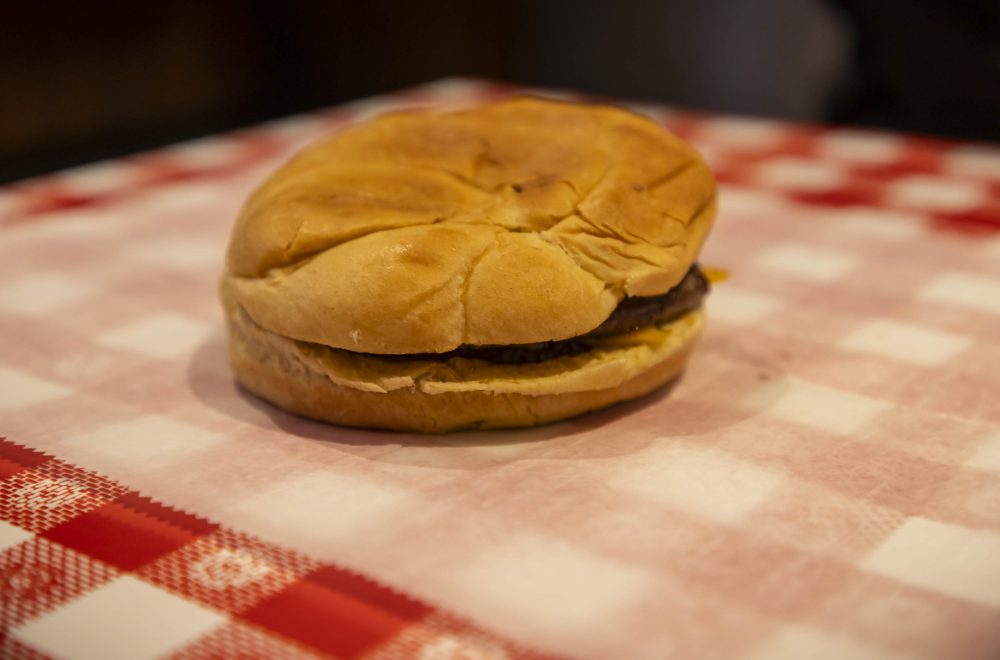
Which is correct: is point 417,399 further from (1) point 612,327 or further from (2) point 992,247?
(2) point 992,247

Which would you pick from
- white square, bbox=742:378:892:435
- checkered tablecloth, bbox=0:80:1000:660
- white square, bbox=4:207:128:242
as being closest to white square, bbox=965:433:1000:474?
checkered tablecloth, bbox=0:80:1000:660

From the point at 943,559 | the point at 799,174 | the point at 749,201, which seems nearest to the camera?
the point at 943,559

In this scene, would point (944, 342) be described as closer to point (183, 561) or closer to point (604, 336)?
point (604, 336)

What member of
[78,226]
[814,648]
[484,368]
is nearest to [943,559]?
[814,648]

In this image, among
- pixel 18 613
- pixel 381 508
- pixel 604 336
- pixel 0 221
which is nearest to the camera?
pixel 18 613

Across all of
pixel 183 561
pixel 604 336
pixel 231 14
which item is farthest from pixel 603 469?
pixel 231 14

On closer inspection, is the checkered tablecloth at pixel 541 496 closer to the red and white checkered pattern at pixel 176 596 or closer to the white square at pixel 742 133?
the red and white checkered pattern at pixel 176 596
